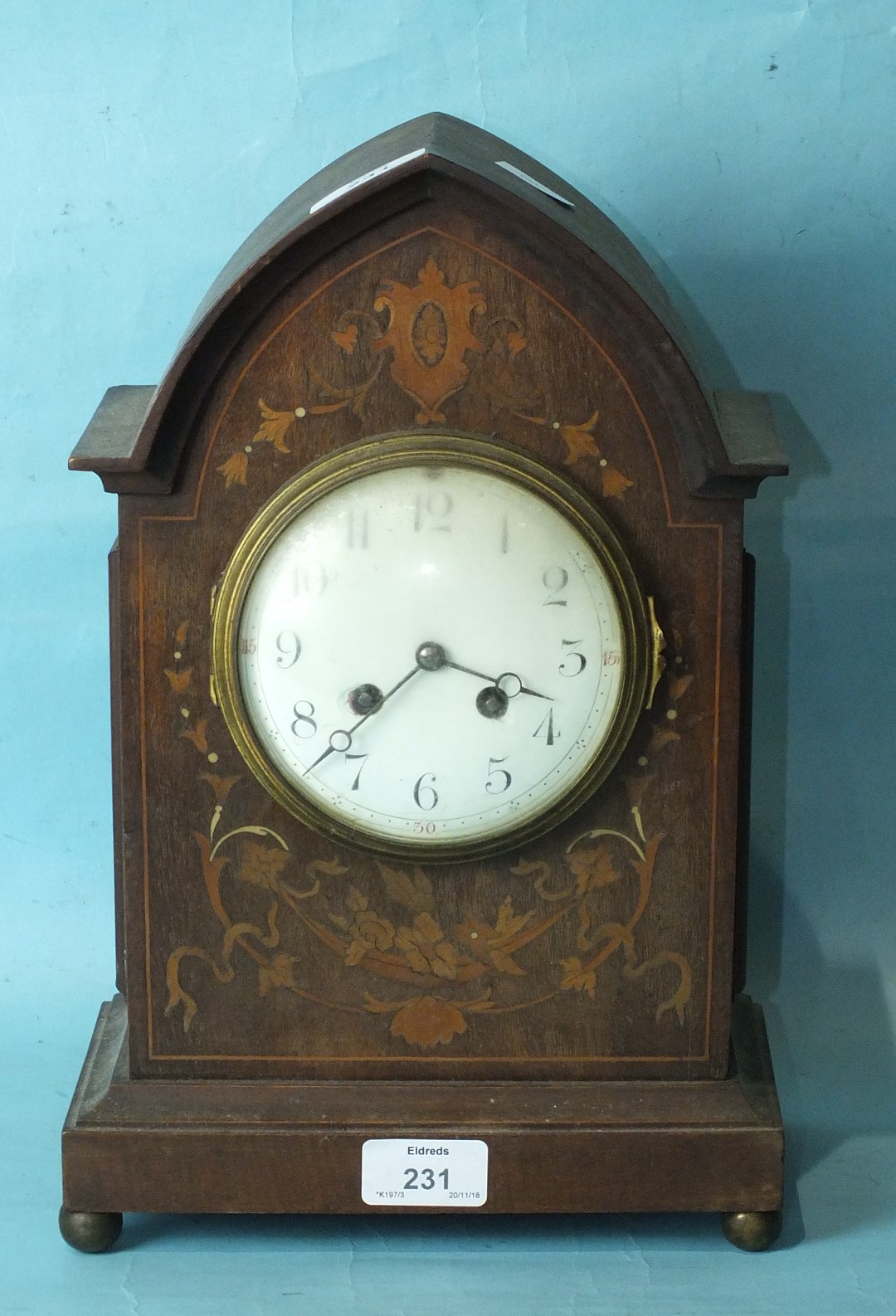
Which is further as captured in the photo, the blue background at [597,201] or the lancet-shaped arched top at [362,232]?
the blue background at [597,201]

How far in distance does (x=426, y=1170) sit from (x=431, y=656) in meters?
0.50

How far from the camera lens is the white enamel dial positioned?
6.21 ft

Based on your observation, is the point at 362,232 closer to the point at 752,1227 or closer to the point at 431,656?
the point at 431,656

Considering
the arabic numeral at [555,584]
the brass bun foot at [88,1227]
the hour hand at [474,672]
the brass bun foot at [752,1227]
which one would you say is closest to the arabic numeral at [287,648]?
the hour hand at [474,672]

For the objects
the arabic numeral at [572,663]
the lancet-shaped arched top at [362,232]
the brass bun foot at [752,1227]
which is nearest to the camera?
the lancet-shaped arched top at [362,232]

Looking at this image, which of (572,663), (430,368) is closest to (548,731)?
(572,663)

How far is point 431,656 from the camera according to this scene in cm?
190

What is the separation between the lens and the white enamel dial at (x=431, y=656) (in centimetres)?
189

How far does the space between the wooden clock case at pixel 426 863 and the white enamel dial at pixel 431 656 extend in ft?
0.16

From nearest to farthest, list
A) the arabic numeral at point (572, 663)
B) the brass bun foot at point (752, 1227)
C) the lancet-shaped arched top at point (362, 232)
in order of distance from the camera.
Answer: the lancet-shaped arched top at point (362, 232), the arabic numeral at point (572, 663), the brass bun foot at point (752, 1227)

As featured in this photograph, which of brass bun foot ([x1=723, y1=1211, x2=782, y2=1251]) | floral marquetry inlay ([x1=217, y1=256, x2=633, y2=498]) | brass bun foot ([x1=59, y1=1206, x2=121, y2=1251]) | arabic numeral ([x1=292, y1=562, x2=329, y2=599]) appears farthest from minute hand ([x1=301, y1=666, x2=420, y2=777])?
brass bun foot ([x1=723, y1=1211, x2=782, y2=1251])

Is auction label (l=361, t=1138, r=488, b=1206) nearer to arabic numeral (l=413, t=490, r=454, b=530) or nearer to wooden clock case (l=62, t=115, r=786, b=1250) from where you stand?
wooden clock case (l=62, t=115, r=786, b=1250)

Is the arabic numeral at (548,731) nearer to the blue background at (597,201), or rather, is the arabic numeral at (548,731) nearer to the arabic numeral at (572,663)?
the arabic numeral at (572,663)

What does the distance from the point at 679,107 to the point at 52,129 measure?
707 mm
